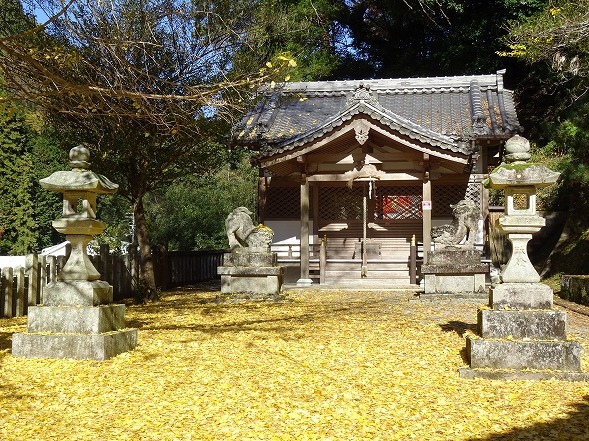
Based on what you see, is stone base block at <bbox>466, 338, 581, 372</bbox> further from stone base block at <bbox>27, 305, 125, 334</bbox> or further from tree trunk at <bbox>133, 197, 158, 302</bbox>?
tree trunk at <bbox>133, 197, 158, 302</bbox>

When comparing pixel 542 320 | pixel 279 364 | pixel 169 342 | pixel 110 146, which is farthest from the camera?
pixel 110 146

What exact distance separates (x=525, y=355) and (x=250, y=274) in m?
7.01

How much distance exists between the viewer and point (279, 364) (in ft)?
22.1

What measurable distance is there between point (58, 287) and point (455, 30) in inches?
900

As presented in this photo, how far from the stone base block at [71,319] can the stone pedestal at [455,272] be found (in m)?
7.12

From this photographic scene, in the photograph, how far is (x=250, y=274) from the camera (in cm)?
1239

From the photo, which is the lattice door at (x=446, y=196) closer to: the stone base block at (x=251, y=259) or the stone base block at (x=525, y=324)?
the stone base block at (x=251, y=259)

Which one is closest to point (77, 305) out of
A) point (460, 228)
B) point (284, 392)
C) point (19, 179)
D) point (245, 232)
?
point (284, 392)

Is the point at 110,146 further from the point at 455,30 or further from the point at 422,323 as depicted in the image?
the point at 455,30

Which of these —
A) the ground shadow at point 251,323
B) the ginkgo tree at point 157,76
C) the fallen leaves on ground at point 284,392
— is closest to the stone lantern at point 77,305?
the fallen leaves on ground at point 284,392

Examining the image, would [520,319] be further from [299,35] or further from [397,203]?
[299,35]

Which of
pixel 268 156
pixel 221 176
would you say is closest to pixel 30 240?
pixel 221 176

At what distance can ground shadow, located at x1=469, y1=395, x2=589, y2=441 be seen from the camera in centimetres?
457

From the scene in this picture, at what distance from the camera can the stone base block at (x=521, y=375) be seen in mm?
6008
